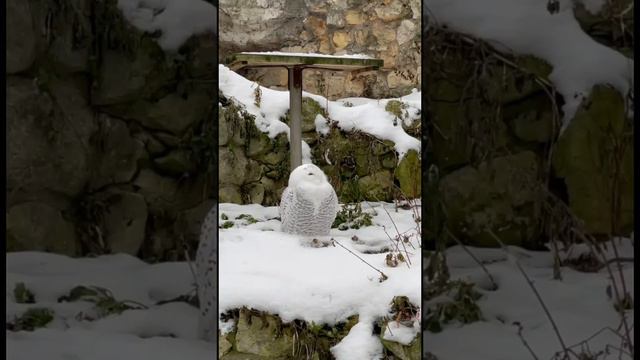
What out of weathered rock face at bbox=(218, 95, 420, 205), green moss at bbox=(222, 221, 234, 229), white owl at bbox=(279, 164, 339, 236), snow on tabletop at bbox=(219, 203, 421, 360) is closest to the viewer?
snow on tabletop at bbox=(219, 203, 421, 360)

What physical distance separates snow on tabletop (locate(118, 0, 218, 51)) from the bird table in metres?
2.25

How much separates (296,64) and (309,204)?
821 millimetres

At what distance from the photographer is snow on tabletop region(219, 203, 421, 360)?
6.93 ft

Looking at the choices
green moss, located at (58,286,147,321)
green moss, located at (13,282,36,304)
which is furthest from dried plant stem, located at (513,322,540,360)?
green moss, located at (13,282,36,304)

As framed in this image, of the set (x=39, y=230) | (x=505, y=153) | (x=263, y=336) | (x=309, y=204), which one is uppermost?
(x=505, y=153)

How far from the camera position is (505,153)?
68 centimetres

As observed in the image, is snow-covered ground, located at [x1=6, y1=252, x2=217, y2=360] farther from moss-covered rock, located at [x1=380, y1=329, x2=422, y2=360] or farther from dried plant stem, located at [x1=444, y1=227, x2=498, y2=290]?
moss-covered rock, located at [x1=380, y1=329, x2=422, y2=360]

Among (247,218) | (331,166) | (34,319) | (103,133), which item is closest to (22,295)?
(34,319)

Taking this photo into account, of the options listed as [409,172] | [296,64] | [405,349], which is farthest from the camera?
[409,172]

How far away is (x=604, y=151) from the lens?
660 millimetres

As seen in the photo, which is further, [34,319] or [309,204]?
[309,204]

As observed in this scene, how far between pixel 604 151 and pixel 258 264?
78.6 inches

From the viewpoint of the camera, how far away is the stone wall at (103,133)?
0.68 meters

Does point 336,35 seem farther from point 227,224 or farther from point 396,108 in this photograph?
point 227,224
